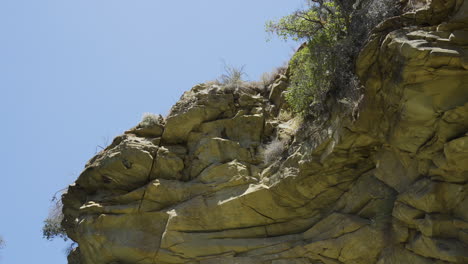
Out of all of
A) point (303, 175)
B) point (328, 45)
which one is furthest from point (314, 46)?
point (303, 175)

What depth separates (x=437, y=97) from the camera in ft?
26.2

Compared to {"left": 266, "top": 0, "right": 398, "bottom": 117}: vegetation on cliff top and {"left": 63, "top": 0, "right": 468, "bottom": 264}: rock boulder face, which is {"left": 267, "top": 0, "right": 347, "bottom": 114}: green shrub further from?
{"left": 63, "top": 0, "right": 468, "bottom": 264}: rock boulder face

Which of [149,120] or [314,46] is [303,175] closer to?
[314,46]

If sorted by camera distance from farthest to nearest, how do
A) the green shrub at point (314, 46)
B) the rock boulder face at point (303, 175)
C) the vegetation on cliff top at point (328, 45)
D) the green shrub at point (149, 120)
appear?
the green shrub at point (149, 120) < the green shrub at point (314, 46) < the vegetation on cliff top at point (328, 45) < the rock boulder face at point (303, 175)

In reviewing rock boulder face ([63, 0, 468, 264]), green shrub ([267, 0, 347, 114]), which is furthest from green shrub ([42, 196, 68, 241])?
green shrub ([267, 0, 347, 114])

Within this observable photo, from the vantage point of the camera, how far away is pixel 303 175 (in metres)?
10.4

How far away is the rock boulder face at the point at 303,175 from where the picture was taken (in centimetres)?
803

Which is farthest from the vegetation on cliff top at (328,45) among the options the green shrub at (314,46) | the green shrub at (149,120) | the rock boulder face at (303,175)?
the green shrub at (149,120)

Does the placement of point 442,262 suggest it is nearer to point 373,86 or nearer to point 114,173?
point 373,86

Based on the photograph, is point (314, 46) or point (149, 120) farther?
point (149, 120)

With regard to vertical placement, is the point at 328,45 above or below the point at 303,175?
above

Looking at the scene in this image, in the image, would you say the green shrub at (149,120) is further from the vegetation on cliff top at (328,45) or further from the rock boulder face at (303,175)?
the vegetation on cliff top at (328,45)

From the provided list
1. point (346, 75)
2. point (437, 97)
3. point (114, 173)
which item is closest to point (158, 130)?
point (114, 173)

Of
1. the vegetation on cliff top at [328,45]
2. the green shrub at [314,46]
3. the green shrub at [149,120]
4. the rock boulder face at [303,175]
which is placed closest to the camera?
the rock boulder face at [303,175]
